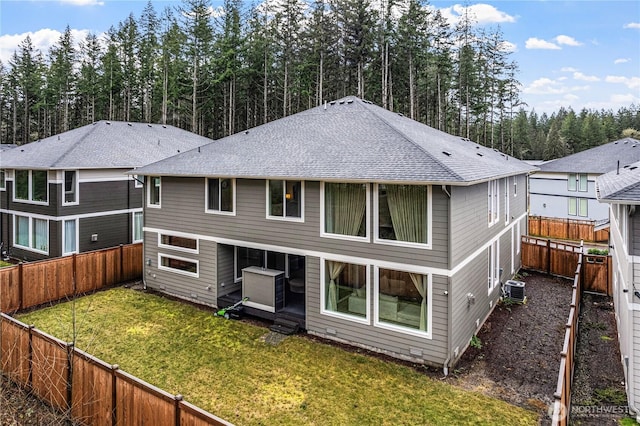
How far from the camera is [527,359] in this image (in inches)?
342

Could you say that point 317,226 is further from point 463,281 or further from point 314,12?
point 314,12

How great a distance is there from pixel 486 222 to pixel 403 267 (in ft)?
13.3

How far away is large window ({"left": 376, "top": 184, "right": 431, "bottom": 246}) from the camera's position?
27.2 feet

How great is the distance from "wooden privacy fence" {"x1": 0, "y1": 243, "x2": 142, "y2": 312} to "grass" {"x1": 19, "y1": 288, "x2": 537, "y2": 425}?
2.33 ft

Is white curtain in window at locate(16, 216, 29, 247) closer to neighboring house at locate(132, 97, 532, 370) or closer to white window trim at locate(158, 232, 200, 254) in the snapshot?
neighboring house at locate(132, 97, 532, 370)

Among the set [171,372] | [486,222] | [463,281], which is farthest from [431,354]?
[171,372]

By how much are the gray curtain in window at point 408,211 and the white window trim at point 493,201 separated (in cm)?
406

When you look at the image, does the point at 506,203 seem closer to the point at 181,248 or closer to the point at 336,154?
the point at 336,154

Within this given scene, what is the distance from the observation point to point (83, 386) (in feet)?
19.9

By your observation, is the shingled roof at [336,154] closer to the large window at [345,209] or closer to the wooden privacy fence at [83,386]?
the large window at [345,209]

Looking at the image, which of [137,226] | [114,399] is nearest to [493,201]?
[114,399]

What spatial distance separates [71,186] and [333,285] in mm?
13031

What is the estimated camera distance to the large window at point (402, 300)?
8.30 metres

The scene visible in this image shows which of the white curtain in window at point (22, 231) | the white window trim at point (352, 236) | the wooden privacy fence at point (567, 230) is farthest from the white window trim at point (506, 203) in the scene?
the white curtain in window at point (22, 231)
